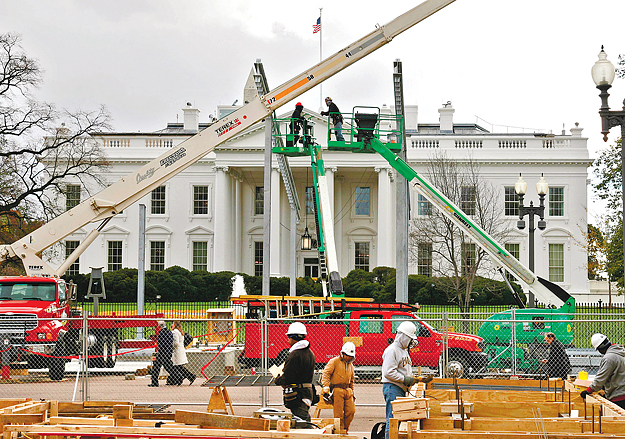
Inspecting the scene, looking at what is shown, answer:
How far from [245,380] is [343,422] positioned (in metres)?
3.48

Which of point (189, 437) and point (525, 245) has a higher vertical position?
point (525, 245)

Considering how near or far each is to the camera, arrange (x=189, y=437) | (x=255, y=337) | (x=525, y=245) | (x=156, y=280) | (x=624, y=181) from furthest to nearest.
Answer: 1. (x=525, y=245)
2. (x=156, y=280)
3. (x=255, y=337)
4. (x=624, y=181)
5. (x=189, y=437)

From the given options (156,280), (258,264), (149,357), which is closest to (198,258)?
(258,264)

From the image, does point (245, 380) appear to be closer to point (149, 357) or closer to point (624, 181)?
point (624, 181)

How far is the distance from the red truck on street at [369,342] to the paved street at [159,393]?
3.00 feet

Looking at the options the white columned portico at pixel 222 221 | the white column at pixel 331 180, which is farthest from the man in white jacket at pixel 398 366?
→ the white columned portico at pixel 222 221

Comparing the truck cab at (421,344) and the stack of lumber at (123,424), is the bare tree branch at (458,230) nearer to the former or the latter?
the truck cab at (421,344)

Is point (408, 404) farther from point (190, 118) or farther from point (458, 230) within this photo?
point (190, 118)

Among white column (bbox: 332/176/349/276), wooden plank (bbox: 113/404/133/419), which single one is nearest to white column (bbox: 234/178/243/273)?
white column (bbox: 332/176/349/276)

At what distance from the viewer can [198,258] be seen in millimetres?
52094

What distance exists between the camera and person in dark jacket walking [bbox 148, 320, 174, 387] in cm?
1609

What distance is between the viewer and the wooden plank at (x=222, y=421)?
703 cm

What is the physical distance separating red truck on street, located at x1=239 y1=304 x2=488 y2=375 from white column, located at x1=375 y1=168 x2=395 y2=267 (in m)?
29.7

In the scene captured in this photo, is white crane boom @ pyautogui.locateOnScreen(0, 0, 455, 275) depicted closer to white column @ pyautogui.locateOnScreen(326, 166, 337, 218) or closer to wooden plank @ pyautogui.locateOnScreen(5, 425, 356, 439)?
wooden plank @ pyautogui.locateOnScreen(5, 425, 356, 439)
